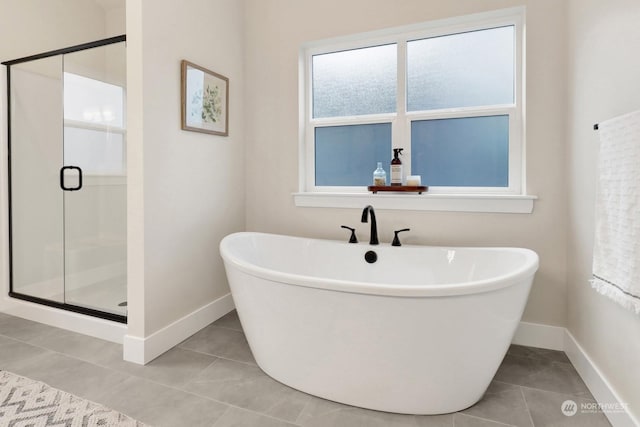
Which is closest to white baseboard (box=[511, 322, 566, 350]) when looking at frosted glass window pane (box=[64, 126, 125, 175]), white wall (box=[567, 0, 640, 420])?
white wall (box=[567, 0, 640, 420])

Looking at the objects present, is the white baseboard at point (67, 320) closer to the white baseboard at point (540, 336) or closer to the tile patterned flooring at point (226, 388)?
the tile patterned flooring at point (226, 388)

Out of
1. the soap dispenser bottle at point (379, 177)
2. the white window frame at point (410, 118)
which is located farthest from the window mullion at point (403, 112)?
the soap dispenser bottle at point (379, 177)

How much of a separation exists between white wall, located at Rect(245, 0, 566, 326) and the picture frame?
314 millimetres

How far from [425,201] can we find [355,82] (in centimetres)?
110

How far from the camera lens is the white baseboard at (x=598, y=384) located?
4.38 feet

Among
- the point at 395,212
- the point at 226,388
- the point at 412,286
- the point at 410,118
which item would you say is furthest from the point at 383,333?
the point at 410,118

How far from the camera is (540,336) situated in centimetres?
209

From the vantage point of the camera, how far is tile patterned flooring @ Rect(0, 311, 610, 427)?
1.45 metres

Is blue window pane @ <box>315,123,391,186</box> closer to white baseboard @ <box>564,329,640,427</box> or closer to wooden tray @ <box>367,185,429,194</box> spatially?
wooden tray @ <box>367,185,429,194</box>

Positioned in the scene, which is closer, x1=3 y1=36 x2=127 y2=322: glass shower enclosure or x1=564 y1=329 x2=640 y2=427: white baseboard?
x1=564 y1=329 x2=640 y2=427: white baseboard

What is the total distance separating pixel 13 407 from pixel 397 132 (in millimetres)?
2616

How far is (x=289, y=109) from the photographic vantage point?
2686 millimetres

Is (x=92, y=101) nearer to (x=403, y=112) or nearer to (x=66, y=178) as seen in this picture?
(x=66, y=178)

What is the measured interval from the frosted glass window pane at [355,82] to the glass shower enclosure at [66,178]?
1526 mm
